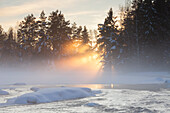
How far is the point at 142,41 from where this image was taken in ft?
135

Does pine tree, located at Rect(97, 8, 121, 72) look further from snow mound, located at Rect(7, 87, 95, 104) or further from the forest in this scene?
snow mound, located at Rect(7, 87, 95, 104)

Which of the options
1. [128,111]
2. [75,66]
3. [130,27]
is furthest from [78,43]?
[128,111]

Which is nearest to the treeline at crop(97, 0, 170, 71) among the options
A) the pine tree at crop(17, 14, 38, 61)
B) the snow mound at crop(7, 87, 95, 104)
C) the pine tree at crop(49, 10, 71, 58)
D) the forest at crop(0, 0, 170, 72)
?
the forest at crop(0, 0, 170, 72)

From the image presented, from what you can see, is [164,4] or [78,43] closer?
[164,4]

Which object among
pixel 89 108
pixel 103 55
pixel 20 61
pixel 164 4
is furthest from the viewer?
pixel 20 61

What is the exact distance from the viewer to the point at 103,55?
128ft

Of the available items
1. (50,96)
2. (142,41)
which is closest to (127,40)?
(142,41)

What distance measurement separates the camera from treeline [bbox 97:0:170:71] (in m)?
39.2

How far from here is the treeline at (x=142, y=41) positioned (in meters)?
39.2

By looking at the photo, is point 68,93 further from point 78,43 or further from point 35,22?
point 78,43

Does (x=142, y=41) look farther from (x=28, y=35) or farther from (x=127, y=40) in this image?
(x=28, y=35)

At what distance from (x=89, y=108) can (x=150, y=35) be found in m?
32.3

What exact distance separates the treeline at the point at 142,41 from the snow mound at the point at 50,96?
81.9 feet

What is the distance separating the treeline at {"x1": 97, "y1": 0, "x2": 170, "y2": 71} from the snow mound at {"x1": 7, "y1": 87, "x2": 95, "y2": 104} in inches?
982
